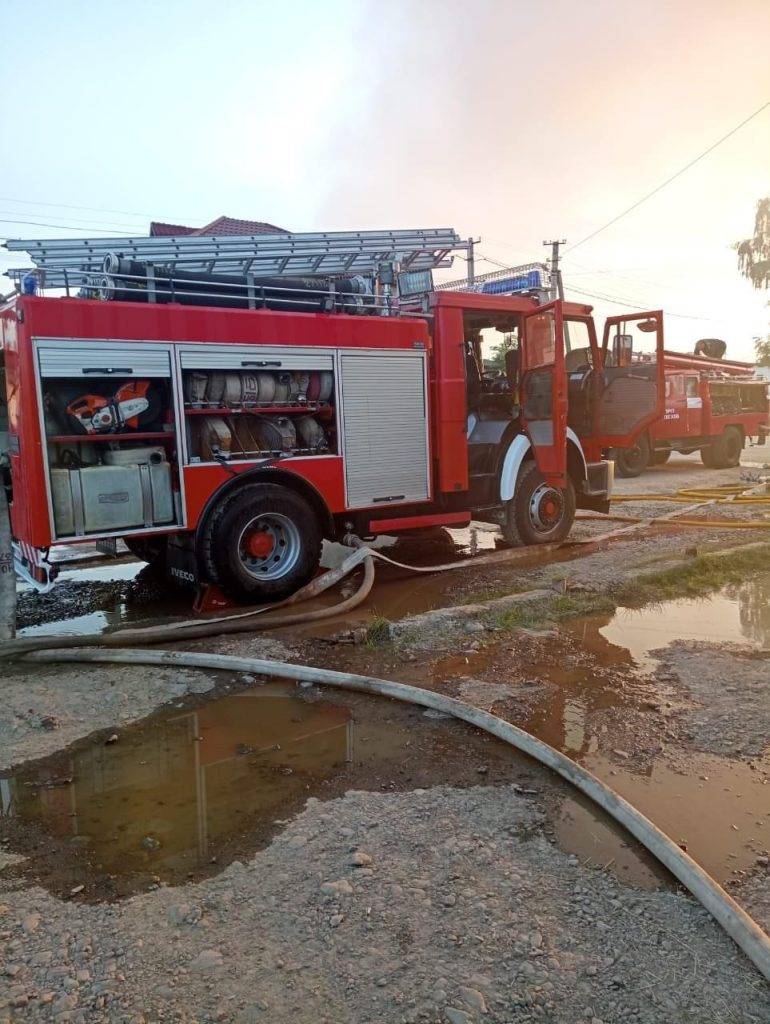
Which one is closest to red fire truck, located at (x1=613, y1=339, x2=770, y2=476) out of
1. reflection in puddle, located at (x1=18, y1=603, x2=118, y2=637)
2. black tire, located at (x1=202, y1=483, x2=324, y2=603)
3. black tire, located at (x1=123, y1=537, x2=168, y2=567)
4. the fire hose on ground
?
the fire hose on ground

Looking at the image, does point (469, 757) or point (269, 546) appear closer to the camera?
point (469, 757)

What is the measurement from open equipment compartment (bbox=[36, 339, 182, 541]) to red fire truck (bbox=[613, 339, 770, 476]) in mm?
12619

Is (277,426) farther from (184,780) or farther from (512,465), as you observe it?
(184,780)

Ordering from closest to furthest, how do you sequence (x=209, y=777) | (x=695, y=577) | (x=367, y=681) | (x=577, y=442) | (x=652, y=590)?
1. (x=209, y=777)
2. (x=367, y=681)
3. (x=652, y=590)
4. (x=695, y=577)
5. (x=577, y=442)

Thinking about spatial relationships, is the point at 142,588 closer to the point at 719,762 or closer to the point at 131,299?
the point at 131,299

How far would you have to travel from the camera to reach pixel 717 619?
6090 millimetres

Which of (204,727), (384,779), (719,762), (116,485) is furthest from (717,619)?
(116,485)

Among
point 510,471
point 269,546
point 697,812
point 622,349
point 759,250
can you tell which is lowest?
point 697,812

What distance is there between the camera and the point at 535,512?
9.16 metres

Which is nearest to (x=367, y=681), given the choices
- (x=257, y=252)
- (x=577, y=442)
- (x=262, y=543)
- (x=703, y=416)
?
(x=262, y=543)

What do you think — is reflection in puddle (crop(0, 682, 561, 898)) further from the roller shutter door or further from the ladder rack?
the ladder rack

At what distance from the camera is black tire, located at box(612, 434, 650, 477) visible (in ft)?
57.2

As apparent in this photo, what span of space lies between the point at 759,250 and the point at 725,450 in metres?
17.8

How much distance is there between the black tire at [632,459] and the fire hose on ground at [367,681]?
10696mm
